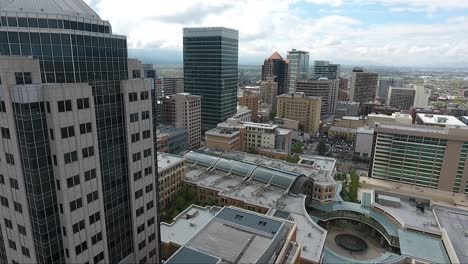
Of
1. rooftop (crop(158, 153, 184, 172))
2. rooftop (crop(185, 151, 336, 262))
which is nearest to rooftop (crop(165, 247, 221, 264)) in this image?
rooftop (crop(185, 151, 336, 262))

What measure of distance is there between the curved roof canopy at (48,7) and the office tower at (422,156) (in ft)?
409

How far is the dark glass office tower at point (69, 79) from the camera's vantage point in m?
37.1

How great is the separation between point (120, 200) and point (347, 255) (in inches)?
2685

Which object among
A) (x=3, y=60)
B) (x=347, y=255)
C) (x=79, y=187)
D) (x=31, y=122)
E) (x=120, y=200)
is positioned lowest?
(x=347, y=255)

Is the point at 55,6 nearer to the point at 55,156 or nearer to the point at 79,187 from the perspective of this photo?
the point at 55,156

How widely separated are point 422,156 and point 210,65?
12891 centimetres

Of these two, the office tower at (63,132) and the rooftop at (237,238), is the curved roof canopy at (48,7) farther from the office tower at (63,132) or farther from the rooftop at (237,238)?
the rooftop at (237,238)

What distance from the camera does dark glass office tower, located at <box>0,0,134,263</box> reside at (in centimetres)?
3712

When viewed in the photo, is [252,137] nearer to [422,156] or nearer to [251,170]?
[251,170]

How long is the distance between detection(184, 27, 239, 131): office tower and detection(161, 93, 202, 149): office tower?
1628cm

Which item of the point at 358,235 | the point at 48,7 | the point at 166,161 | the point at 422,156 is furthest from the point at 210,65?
the point at 48,7

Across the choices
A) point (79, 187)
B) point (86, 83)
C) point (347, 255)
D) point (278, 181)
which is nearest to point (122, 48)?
point (86, 83)

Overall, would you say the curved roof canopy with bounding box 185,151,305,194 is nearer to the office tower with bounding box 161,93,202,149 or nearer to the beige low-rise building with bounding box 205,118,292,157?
the beige low-rise building with bounding box 205,118,292,157

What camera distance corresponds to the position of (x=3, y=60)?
34.5 meters
